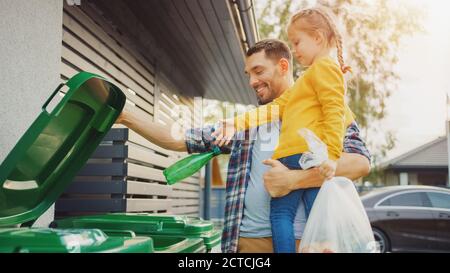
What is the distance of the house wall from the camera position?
83.6 inches

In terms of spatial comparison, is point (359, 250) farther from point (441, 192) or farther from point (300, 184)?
point (441, 192)

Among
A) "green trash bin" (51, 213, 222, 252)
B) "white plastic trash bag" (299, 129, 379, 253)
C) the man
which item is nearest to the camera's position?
"white plastic trash bag" (299, 129, 379, 253)

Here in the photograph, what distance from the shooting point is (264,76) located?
2.04 metres

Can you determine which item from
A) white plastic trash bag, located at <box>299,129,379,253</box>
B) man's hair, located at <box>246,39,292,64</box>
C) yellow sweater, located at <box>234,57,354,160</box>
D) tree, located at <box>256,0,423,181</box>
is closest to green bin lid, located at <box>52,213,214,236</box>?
yellow sweater, located at <box>234,57,354,160</box>

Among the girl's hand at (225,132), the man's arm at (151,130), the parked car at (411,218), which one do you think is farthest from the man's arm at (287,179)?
the parked car at (411,218)

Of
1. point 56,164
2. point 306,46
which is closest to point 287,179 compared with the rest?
point 306,46

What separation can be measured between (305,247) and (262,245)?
25 cm

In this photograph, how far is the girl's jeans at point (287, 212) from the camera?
5.60 ft

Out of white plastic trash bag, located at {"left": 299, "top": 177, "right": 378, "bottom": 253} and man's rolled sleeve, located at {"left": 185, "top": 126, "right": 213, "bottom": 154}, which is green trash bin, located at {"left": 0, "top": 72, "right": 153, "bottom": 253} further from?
white plastic trash bag, located at {"left": 299, "top": 177, "right": 378, "bottom": 253}

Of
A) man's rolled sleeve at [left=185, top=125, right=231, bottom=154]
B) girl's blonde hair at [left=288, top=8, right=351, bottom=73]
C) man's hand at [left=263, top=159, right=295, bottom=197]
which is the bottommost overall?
man's hand at [left=263, top=159, right=295, bottom=197]

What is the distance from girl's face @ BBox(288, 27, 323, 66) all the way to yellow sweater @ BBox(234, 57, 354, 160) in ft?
0.29

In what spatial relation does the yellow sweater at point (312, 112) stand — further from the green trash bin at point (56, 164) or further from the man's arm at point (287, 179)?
the green trash bin at point (56, 164)

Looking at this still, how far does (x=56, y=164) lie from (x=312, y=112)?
97 centimetres
